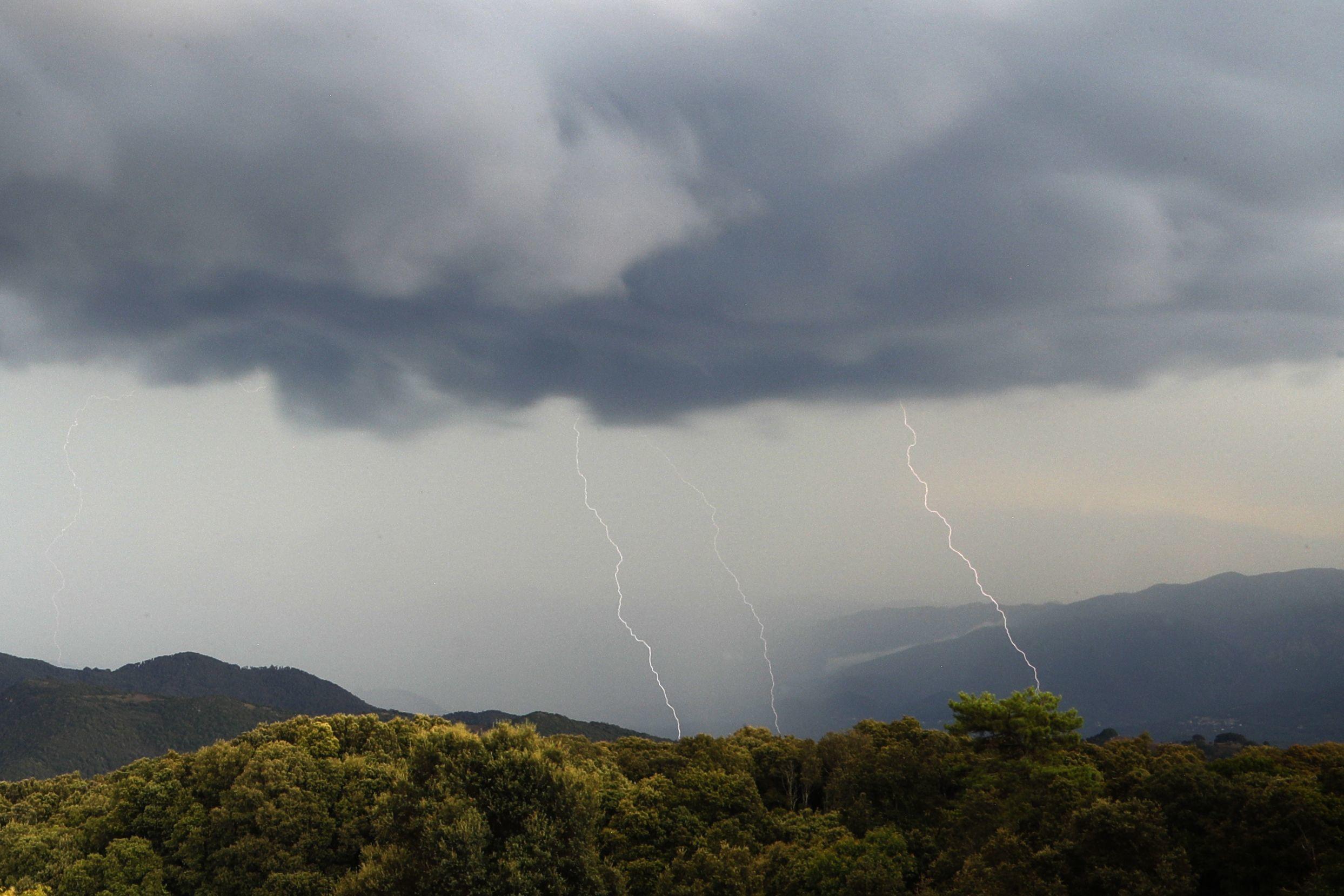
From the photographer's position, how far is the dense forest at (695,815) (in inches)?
1469

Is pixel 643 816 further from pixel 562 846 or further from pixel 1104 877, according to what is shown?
pixel 1104 877

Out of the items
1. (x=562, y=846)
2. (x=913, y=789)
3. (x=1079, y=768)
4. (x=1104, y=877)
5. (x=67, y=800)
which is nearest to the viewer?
(x=1104, y=877)

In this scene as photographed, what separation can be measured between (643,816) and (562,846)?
58.2ft

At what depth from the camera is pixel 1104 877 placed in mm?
35531

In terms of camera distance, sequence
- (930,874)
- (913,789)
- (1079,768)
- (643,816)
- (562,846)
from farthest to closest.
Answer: (913,789) → (643,816) → (1079,768) → (930,874) → (562,846)

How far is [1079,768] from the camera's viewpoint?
51.6 metres

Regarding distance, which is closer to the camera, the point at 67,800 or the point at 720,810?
the point at 720,810

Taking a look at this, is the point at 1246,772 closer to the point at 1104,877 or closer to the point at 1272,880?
the point at 1272,880

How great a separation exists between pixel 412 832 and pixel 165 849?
33146 mm

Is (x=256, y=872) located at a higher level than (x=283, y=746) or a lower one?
lower

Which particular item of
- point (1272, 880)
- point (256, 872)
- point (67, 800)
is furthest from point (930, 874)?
point (67, 800)

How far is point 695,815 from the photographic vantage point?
56.4 metres

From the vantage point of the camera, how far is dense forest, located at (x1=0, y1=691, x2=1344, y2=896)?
37.3m

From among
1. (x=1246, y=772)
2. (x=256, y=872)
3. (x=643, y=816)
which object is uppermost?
(x=1246, y=772)
